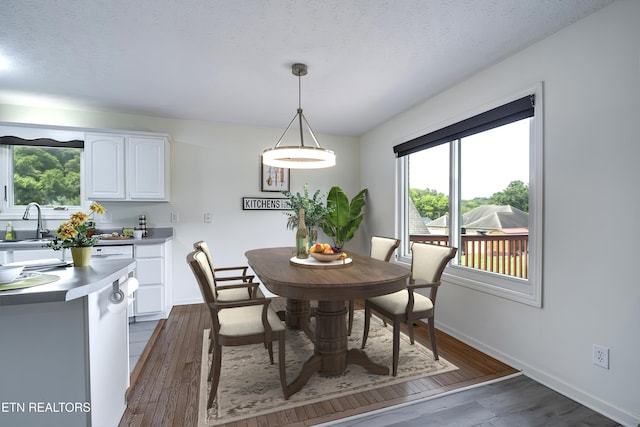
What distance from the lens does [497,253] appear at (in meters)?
2.61

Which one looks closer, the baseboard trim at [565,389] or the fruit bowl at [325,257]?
the baseboard trim at [565,389]

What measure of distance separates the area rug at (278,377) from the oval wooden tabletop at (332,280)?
0.74 meters

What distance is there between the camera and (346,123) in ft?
13.5

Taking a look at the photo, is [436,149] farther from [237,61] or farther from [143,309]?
[143,309]

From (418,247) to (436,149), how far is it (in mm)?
1300

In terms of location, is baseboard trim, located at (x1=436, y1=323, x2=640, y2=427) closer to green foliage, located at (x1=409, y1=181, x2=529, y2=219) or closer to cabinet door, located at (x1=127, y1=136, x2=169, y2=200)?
green foliage, located at (x1=409, y1=181, x2=529, y2=219)

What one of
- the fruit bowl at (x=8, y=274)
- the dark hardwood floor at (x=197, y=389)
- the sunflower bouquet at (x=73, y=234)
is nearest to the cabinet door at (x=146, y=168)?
the dark hardwood floor at (x=197, y=389)

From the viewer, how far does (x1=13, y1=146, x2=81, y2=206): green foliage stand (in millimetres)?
3406

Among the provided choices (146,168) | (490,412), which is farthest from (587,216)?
(146,168)

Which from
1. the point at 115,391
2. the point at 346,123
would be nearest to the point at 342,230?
the point at 346,123

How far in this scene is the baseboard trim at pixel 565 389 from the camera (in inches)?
65.7

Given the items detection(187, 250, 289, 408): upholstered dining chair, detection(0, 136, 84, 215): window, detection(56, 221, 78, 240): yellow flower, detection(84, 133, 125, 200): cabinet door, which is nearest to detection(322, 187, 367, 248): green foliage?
detection(187, 250, 289, 408): upholstered dining chair

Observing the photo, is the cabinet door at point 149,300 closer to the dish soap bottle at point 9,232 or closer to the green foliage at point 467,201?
the dish soap bottle at point 9,232

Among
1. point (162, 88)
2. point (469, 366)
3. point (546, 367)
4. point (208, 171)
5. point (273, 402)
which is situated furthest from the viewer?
point (208, 171)
